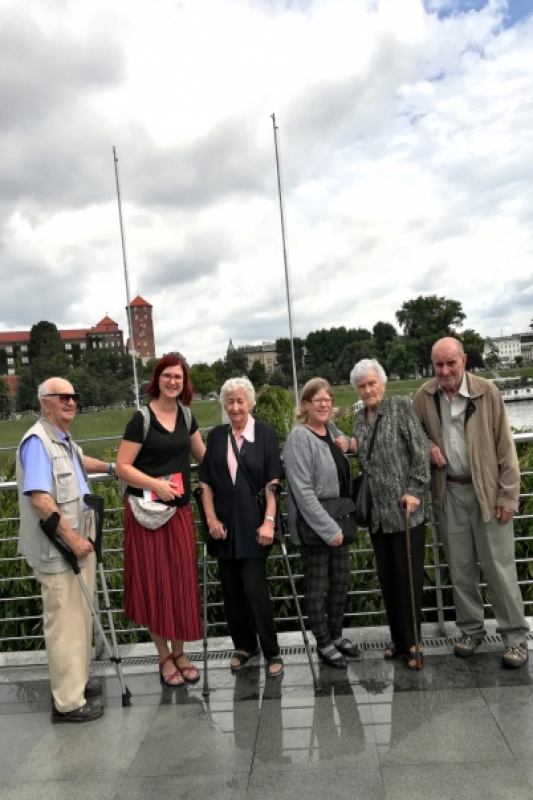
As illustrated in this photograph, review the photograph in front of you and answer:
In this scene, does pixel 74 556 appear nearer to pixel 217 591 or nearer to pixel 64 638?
pixel 64 638

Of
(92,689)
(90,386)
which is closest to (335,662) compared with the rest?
(92,689)

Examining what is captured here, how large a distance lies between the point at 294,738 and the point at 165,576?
1166 millimetres

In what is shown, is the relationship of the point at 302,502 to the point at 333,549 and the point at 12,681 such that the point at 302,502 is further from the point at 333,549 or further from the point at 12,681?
the point at 12,681

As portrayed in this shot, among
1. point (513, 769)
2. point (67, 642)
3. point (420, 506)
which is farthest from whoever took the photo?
point (420, 506)

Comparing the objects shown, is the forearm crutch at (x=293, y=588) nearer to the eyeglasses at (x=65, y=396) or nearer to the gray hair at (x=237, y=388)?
the gray hair at (x=237, y=388)

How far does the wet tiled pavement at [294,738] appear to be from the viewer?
9.05 feet

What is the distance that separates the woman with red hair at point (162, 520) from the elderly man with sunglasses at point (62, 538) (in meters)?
0.32

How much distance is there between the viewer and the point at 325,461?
3.82 metres

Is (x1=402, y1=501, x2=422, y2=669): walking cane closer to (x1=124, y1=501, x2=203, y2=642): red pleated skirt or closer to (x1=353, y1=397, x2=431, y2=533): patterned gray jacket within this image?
(x1=353, y1=397, x2=431, y2=533): patterned gray jacket

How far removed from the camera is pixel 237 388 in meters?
3.85

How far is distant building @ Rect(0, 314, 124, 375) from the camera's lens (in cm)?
8419

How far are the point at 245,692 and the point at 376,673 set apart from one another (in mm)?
759

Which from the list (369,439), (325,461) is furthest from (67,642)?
(369,439)

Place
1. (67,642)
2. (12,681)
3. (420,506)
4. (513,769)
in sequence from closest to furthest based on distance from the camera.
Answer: (513,769) → (67,642) → (420,506) → (12,681)
